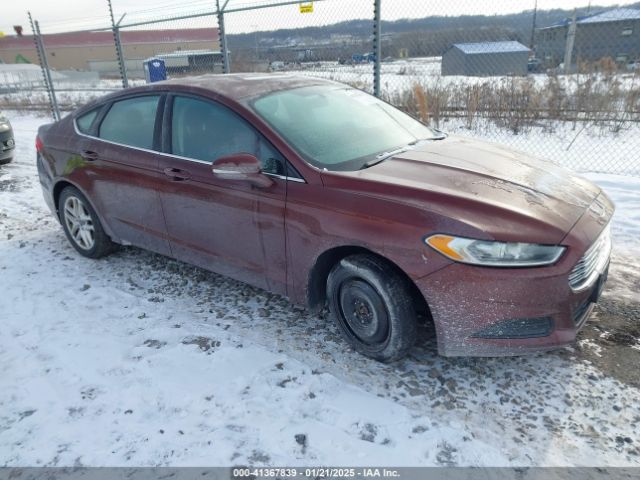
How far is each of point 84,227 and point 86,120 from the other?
1016mm

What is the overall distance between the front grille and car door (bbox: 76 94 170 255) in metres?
2.89

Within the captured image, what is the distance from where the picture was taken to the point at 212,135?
10.9 feet

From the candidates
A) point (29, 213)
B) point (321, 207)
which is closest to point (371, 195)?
point (321, 207)

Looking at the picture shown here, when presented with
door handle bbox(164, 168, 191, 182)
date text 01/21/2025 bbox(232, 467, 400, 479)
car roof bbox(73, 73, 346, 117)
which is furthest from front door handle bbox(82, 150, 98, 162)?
date text 01/21/2025 bbox(232, 467, 400, 479)

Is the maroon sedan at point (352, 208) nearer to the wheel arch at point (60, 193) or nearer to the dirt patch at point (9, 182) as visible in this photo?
the wheel arch at point (60, 193)

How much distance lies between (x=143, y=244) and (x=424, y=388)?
2.66 m

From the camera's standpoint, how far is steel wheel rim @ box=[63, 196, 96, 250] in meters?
4.43

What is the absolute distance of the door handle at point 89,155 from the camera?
4.10 meters

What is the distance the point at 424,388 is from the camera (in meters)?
2.68

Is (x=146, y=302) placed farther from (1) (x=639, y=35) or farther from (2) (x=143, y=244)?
(1) (x=639, y=35)

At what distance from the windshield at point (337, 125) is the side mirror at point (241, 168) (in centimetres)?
28

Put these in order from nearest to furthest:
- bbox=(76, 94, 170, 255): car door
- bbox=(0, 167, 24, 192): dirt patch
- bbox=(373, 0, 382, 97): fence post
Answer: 1. bbox=(76, 94, 170, 255): car door
2. bbox=(373, 0, 382, 97): fence post
3. bbox=(0, 167, 24, 192): dirt patch

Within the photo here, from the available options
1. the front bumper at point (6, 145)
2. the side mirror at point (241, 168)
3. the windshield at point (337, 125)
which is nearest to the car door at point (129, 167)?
the side mirror at point (241, 168)

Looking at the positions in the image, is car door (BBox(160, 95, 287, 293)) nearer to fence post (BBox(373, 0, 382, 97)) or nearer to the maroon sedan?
the maroon sedan
